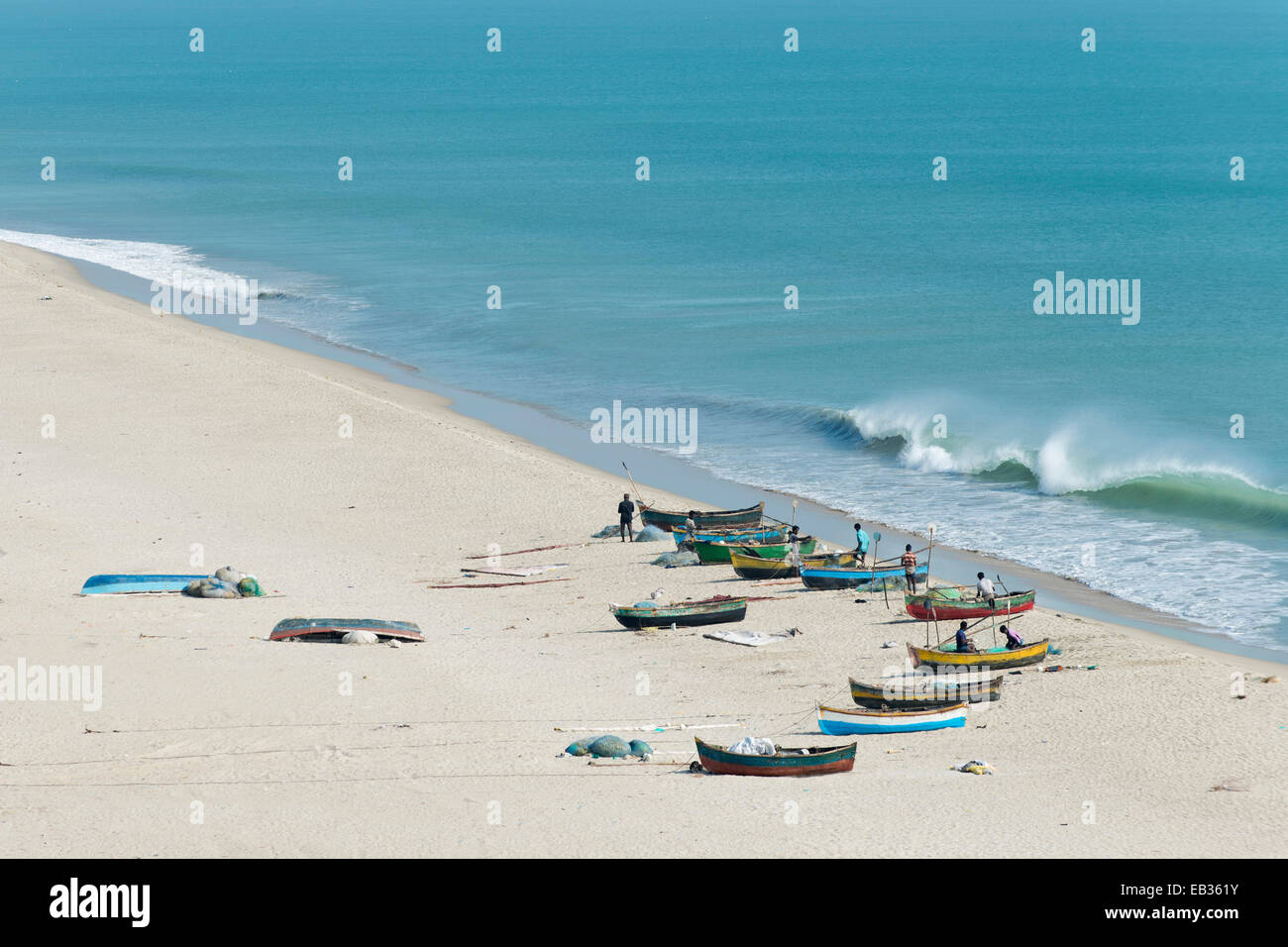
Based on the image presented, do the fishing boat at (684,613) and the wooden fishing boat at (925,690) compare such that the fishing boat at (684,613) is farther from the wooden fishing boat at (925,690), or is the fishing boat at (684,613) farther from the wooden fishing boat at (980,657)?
the wooden fishing boat at (925,690)

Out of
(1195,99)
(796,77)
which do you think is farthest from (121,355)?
(796,77)

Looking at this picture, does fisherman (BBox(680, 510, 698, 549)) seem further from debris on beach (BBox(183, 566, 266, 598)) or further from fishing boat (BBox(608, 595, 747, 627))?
debris on beach (BBox(183, 566, 266, 598))

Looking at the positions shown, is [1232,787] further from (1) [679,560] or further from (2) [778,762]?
(1) [679,560]

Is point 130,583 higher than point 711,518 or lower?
lower

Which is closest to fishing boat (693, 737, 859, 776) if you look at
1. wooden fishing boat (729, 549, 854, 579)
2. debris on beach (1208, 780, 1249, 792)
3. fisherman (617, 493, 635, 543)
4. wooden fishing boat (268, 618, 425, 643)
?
debris on beach (1208, 780, 1249, 792)

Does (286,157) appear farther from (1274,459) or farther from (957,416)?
(1274,459)

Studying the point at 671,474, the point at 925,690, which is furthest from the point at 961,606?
the point at 671,474

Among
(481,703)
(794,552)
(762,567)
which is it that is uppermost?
(794,552)
